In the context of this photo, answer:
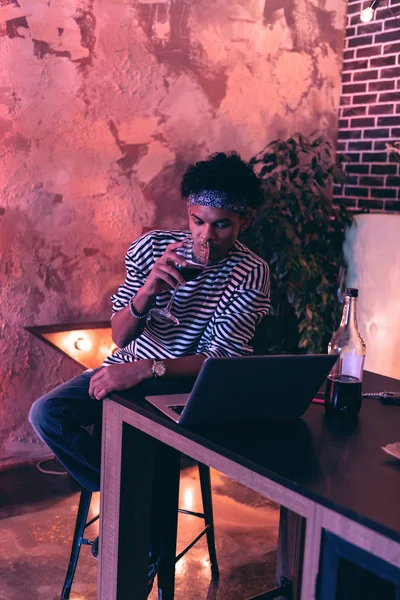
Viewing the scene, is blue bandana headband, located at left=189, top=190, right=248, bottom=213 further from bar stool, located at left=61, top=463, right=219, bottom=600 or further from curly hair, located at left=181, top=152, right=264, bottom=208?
bar stool, located at left=61, top=463, right=219, bottom=600

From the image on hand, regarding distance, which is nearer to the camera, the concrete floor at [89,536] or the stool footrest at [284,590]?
the stool footrest at [284,590]

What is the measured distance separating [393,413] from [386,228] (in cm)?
231

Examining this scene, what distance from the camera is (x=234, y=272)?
7.15 ft

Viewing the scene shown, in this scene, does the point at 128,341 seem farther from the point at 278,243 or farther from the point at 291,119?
the point at 291,119

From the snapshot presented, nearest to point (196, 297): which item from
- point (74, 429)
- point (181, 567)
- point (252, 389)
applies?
point (74, 429)

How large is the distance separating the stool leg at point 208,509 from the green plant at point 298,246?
151cm

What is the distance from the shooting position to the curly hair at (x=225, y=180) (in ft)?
6.80

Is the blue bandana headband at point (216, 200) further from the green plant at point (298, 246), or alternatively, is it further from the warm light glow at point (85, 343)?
the green plant at point (298, 246)

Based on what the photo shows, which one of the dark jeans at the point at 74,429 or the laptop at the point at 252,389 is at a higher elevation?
the laptop at the point at 252,389

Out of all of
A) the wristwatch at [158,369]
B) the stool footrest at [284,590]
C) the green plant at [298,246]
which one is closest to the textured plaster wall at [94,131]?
the green plant at [298,246]

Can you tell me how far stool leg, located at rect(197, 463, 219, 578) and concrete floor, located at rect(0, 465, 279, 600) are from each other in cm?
5

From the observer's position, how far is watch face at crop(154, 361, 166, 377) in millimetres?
1853

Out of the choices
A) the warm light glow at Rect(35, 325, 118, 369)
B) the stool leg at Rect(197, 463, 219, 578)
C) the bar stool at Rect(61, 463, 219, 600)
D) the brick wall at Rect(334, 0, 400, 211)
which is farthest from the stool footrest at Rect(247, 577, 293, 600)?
the brick wall at Rect(334, 0, 400, 211)

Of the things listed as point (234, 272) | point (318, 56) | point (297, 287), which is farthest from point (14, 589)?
point (318, 56)
